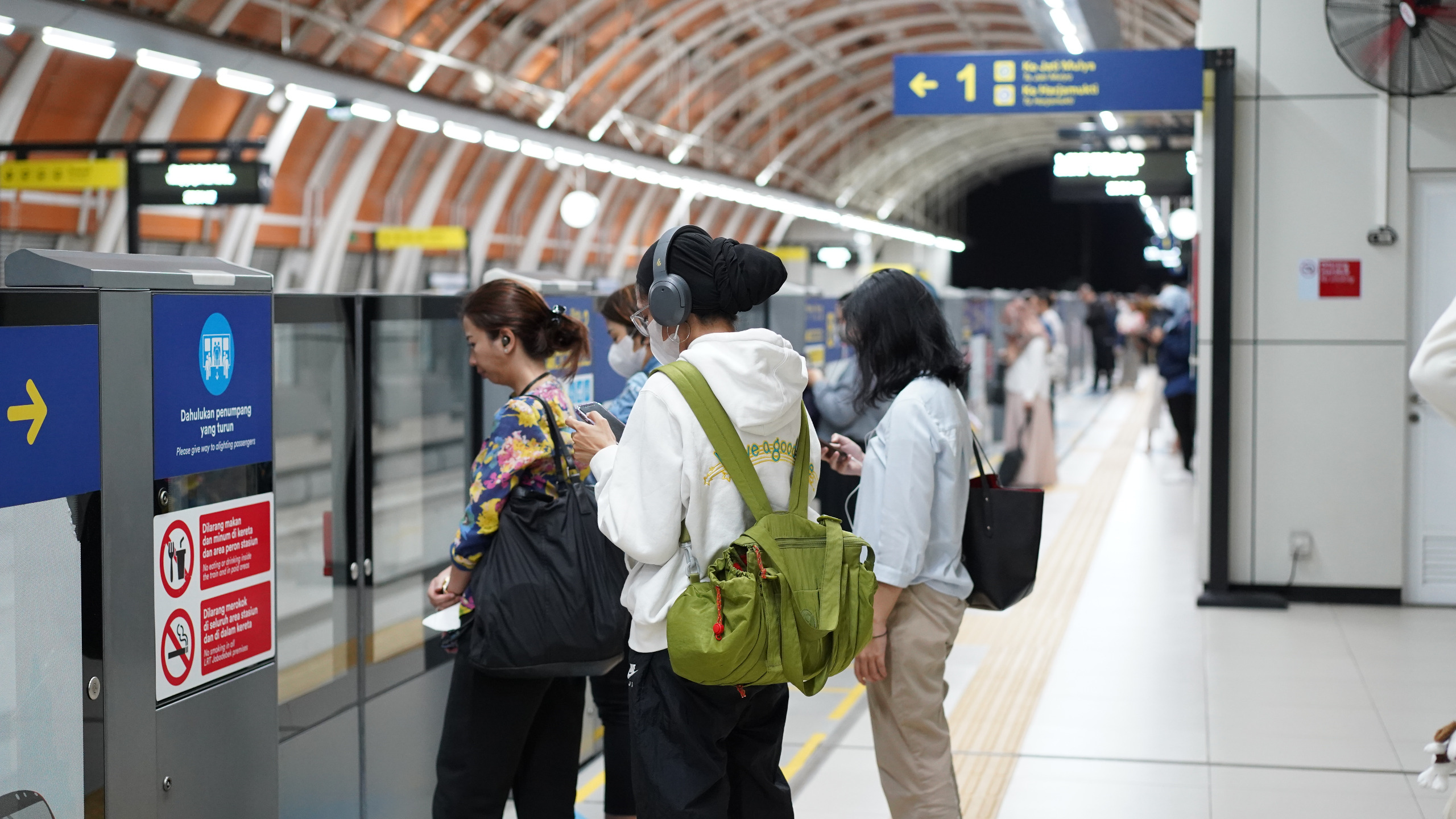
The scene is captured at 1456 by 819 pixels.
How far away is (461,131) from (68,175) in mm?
3939

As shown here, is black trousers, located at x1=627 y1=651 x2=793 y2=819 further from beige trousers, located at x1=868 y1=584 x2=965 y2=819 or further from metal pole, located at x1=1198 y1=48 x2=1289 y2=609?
metal pole, located at x1=1198 y1=48 x2=1289 y2=609

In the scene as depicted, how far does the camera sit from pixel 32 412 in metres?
2.22

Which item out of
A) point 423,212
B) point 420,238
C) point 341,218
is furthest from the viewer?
point 423,212

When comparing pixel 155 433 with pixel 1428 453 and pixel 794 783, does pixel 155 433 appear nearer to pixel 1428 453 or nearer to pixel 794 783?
pixel 794 783

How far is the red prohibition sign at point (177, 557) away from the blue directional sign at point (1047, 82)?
5870mm

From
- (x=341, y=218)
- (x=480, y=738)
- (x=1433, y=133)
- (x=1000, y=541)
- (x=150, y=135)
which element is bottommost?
(x=480, y=738)

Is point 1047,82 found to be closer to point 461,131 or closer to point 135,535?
point 135,535

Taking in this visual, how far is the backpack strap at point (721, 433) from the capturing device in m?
2.45

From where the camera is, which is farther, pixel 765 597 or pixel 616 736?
pixel 616 736

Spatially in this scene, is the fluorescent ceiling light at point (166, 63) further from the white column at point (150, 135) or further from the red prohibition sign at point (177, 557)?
the red prohibition sign at point (177, 557)

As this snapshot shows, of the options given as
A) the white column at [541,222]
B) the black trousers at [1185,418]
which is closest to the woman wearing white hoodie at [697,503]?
the black trousers at [1185,418]

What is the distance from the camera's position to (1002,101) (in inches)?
320

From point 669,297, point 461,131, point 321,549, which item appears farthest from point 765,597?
point 461,131

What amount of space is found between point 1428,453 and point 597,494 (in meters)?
6.50
